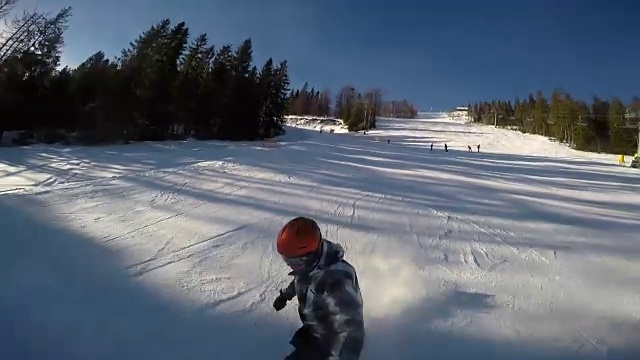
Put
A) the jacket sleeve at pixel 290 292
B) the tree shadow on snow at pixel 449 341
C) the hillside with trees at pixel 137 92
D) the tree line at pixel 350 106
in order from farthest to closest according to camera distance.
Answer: the tree line at pixel 350 106 < the hillside with trees at pixel 137 92 < the tree shadow on snow at pixel 449 341 < the jacket sleeve at pixel 290 292

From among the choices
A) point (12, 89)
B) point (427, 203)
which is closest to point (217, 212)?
point (427, 203)

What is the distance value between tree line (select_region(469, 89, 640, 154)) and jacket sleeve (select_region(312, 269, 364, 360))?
5842 centimetres

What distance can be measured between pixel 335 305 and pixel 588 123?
66860 mm

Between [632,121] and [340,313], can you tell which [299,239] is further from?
[632,121]

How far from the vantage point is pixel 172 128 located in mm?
33562

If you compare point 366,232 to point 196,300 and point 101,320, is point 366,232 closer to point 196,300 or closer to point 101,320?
point 196,300

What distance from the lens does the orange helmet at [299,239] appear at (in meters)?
1.89

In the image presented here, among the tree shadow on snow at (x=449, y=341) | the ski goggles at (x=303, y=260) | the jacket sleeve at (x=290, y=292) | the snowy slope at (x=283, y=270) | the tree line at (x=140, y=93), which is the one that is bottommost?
the tree shadow on snow at (x=449, y=341)

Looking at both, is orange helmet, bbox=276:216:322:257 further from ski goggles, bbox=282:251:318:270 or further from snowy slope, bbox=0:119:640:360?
snowy slope, bbox=0:119:640:360

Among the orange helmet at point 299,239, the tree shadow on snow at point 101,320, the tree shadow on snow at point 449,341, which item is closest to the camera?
the orange helmet at point 299,239

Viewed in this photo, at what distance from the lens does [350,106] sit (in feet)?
261

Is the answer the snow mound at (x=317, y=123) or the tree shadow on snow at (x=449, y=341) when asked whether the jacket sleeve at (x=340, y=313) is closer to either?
the tree shadow on snow at (x=449, y=341)

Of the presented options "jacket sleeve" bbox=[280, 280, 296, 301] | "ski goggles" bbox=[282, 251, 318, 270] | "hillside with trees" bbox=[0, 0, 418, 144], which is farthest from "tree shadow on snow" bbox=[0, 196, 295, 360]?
"hillside with trees" bbox=[0, 0, 418, 144]

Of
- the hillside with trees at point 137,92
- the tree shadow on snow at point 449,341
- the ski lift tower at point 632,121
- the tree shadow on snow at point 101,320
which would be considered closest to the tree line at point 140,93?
the hillside with trees at point 137,92
